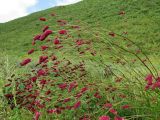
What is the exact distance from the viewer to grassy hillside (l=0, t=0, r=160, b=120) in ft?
15.7

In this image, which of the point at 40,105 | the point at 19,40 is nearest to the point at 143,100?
the point at 40,105

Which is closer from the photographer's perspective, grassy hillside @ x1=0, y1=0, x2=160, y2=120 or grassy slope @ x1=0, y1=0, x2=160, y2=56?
grassy hillside @ x1=0, y1=0, x2=160, y2=120

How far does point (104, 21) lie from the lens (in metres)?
41.1

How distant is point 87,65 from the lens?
751 centimetres

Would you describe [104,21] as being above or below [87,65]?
below

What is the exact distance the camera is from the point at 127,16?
38438mm

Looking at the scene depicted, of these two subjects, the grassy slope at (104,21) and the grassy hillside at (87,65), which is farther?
the grassy slope at (104,21)

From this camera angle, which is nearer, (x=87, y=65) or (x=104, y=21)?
(x=87, y=65)

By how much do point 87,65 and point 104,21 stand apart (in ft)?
111

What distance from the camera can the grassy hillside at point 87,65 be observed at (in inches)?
188

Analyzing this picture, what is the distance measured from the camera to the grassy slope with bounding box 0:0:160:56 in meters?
33.5

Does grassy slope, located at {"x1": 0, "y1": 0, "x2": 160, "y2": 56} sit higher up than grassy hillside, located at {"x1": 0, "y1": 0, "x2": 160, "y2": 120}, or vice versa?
grassy hillside, located at {"x1": 0, "y1": 0, "x2": 160, "y2": 120}

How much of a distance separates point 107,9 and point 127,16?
658 cm

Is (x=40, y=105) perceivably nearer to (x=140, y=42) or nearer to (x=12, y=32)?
(x=140, y=42)
